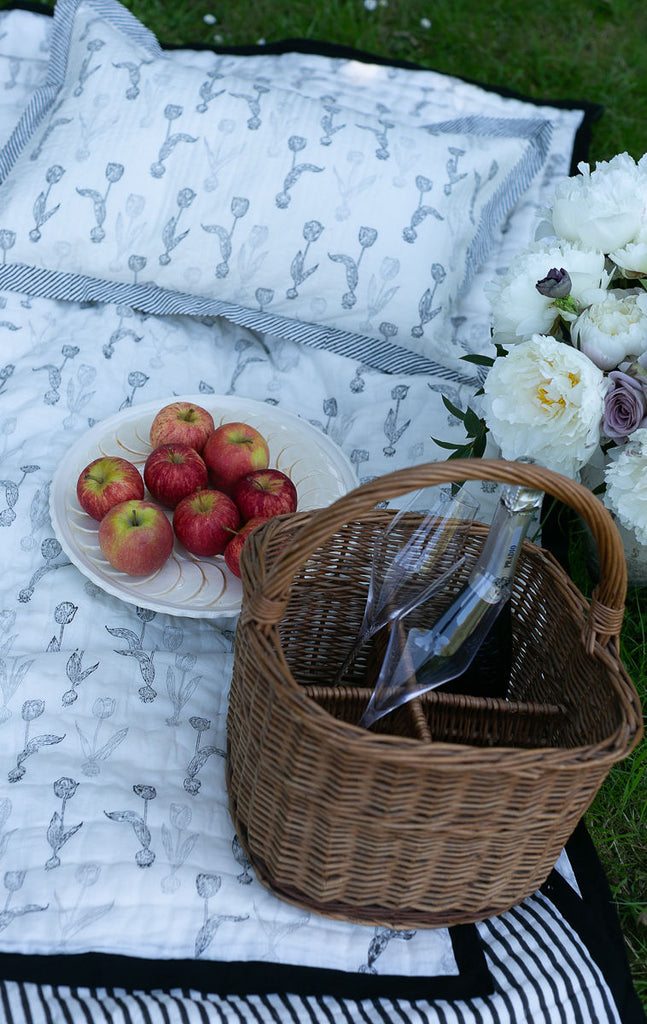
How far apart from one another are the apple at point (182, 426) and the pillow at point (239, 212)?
297 millimetres

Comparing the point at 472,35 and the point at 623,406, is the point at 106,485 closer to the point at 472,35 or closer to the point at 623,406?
the point at 623,406

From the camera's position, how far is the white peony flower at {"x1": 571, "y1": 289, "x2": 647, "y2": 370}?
0.90m

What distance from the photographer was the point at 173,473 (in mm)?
1124

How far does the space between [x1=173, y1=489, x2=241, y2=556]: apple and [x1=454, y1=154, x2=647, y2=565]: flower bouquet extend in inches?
13.1

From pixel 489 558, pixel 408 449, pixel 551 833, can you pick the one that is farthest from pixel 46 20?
pixel 551 833

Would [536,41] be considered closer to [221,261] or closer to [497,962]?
[221,261]

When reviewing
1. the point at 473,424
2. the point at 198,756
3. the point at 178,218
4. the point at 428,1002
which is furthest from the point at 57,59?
the point at 428,1002

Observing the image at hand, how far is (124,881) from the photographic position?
2.82 ft

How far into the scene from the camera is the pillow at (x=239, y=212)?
143 centimetres

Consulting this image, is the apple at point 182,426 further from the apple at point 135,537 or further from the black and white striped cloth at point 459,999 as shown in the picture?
the black and white striped cloth at point 459,999

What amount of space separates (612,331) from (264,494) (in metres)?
0.44

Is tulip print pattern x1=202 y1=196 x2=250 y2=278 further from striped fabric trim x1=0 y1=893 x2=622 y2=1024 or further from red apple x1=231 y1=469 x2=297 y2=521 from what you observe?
striped fabric trim x1=0 y1=893 x2=622 y2=1024

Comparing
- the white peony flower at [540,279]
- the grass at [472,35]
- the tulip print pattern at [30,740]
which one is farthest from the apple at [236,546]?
the grass at [472,35]

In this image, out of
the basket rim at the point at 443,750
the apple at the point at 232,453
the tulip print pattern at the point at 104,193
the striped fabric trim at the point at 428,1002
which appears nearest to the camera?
the basket rim at the point at 443,750
